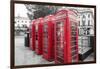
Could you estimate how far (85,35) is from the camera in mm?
2057

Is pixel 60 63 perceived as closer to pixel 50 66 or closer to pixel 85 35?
pixel 50 66

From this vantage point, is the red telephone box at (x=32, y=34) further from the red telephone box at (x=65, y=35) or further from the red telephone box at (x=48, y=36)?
the red telephone box at (x=65, y=35)

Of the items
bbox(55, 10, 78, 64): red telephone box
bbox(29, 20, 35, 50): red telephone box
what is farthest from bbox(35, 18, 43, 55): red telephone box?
bbox(55, 10, 78, 64): red telephone box

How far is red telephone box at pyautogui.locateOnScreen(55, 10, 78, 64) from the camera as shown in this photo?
6.39 ft

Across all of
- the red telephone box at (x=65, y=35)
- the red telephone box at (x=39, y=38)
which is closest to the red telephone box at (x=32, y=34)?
the red telephone box at (x=39, y=38)

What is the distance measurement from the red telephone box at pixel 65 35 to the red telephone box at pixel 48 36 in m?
0.06

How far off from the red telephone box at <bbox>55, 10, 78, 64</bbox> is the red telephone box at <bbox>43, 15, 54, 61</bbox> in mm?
58

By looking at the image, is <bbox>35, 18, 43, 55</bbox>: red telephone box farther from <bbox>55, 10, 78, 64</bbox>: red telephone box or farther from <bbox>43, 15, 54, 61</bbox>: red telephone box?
<bbox>55, 10, 78, 64</bbox>: red telephone box

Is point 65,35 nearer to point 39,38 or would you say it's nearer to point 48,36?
point 48,36

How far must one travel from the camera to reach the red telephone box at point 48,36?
1928 mm

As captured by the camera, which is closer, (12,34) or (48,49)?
(12,34)

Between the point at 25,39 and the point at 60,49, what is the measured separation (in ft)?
1.37

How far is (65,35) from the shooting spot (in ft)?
6.45
